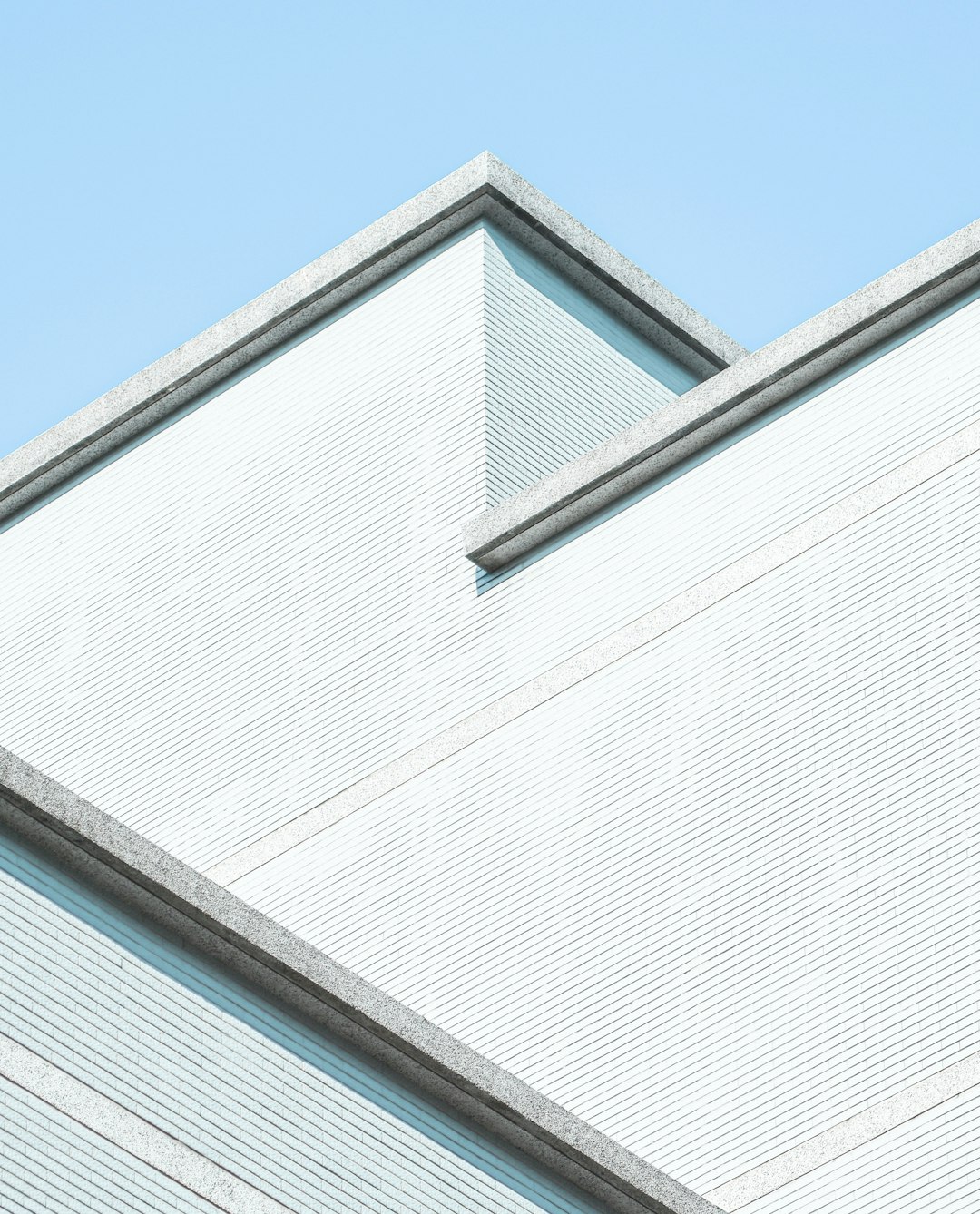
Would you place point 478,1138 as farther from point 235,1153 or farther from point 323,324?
point 323,324

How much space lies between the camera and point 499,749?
23.5m

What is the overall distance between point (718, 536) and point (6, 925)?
11563 millimetres

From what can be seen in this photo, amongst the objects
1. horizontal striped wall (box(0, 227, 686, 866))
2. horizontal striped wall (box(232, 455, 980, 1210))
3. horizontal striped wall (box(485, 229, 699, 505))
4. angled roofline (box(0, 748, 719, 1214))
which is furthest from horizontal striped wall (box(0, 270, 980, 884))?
angled roofline (box(0, 748, 719, 1214))

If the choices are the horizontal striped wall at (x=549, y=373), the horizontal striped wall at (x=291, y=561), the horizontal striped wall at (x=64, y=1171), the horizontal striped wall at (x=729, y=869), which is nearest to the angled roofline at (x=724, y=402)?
the horizontal striped wall at (x=291, y=561)

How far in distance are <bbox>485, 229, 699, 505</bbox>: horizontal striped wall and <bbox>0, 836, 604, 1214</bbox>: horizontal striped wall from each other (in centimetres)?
1235

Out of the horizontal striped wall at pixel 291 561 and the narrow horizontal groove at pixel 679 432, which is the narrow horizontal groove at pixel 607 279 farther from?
the narrow horizontal groove at pixel 679 432

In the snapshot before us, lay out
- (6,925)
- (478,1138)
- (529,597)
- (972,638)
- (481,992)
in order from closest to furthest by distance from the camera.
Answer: (6,925), (478,1138), (972,638), (481,992), (529,597)

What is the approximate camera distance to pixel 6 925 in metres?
12.9

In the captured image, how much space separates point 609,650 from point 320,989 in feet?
31.2

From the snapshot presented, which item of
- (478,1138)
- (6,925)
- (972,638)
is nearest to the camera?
(6,925)

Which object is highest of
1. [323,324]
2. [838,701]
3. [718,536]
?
[323,324]

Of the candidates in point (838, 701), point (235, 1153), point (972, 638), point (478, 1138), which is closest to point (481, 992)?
point (838, 701)

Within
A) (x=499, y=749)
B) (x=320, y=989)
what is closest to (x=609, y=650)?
(x=499, y=749)

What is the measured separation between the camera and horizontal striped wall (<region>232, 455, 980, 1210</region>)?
1934 centimetres
